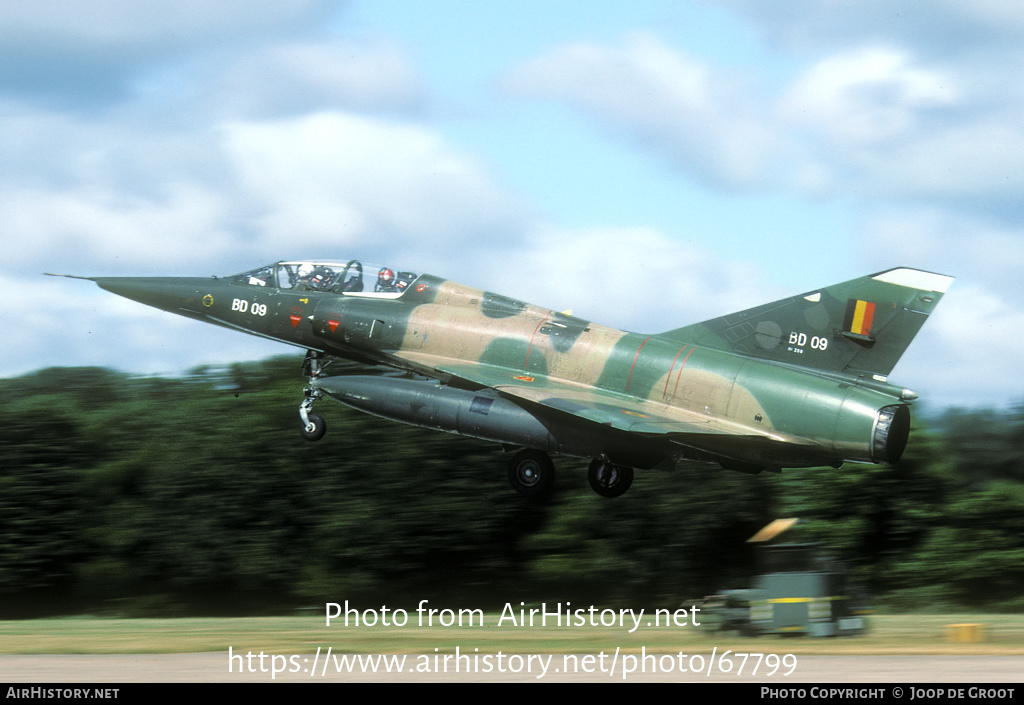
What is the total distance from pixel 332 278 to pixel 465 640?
6981 mm

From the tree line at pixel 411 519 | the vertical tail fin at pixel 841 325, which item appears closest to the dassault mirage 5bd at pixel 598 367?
the vertical tail fin at pixel 841 325

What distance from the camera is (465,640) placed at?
22.1 metres

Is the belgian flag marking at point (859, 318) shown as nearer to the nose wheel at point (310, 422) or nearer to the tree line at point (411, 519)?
the nose wheel at point (310, 422)

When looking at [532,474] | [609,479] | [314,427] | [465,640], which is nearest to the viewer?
[532,474]

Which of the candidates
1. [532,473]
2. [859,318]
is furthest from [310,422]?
[859,318]

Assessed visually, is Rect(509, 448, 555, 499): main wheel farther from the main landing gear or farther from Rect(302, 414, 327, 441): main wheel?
Rect(302, 414, 327, 441): main wheel

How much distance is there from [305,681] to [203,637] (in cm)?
712

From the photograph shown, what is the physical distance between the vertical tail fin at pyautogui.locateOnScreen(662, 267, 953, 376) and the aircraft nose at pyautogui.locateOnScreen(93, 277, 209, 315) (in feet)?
29.4

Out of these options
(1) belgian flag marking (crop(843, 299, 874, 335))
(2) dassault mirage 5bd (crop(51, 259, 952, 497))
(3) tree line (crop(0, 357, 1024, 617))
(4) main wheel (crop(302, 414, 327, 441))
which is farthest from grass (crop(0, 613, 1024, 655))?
(3) tree line (crop(0, 357, 1024, 617))

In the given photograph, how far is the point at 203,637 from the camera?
2283 cm

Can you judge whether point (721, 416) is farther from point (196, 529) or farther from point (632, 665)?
point (196, 529)

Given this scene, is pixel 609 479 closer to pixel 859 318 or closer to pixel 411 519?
pixel 859 318

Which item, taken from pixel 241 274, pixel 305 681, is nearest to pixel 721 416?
pixel 305 681

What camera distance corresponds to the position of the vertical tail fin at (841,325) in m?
19.2
